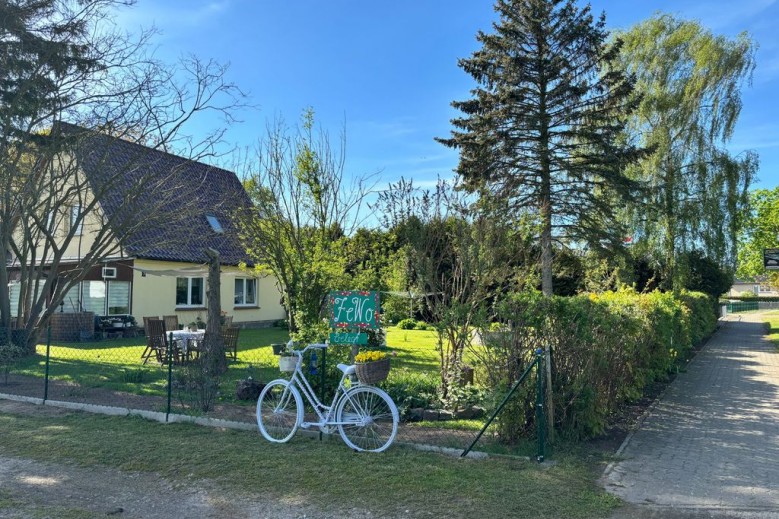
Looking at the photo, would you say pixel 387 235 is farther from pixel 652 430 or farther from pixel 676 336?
pixel 676 336

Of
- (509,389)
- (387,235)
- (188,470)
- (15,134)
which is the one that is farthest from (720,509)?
(15,134)

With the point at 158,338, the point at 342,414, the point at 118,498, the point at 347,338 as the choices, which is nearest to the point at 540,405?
the point at 342,414

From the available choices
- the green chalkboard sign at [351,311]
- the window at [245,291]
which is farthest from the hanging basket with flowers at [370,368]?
the window at [245,291]

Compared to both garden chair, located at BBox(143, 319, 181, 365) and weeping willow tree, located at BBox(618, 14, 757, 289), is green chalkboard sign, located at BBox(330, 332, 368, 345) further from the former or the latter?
weeping willow tree, located at BBox(618, 14, 757, 289)

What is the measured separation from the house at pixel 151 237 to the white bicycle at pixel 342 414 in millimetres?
6439

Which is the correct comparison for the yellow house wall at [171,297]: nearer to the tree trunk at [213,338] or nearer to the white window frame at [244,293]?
the white window frame at [244,293]

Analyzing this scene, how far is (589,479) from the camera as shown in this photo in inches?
203

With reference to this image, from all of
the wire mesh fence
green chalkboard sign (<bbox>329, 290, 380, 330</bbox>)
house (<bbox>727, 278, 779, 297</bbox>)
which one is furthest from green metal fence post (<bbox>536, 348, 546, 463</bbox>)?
house (<bbox>727, 278, 779, 297</bbox>)

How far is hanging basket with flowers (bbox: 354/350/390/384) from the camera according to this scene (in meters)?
6.11

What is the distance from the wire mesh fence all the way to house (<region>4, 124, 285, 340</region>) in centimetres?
333

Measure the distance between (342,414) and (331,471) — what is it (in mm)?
867

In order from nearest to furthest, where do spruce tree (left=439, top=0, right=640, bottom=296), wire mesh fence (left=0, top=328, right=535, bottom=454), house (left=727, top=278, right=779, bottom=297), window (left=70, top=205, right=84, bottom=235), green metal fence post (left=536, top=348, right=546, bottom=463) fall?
green metal fence post (left=536, top=348, right=546, bottom=463) < wire mesh fence (left=0, top=328, right=535, bottom=454) < window (left=70, top=205, right=84, bottom=235) < spruce tree (left=439, top=0, right=640, bottom=296) < house (left=727, top=278, right=779, bottom=297)

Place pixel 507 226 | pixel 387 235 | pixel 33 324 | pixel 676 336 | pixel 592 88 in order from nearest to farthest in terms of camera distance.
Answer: pixel 507 226
pixel 387 235
pixel 676 336
pixel 33 324
pixel 592 88

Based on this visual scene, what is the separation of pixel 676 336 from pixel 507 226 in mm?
6561
